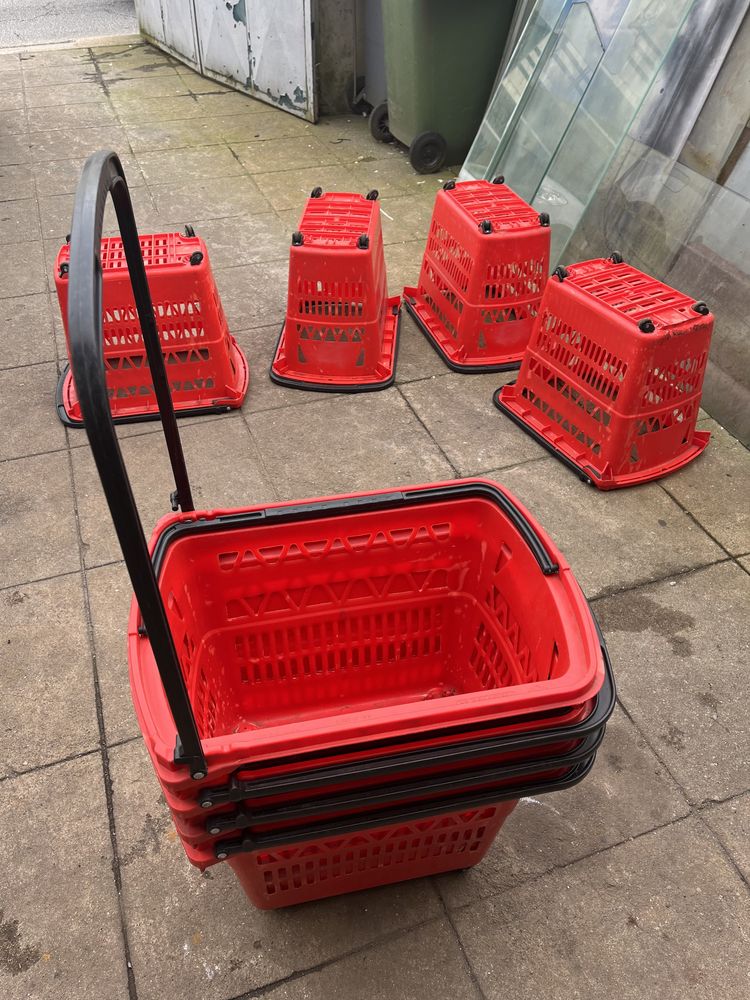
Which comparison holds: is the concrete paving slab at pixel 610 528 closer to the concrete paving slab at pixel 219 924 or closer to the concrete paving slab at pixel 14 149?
the concrete paving slab at pixel 219 924

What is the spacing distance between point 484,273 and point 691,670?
8.08ft

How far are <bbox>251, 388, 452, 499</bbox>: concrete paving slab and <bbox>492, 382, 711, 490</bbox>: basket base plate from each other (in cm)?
54

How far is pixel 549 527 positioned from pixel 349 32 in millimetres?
6775

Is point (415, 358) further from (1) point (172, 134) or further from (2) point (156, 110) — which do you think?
(2) point (156, 110)

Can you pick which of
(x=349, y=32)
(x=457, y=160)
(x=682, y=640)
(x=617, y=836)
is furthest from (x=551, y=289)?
(x=349, y=32)

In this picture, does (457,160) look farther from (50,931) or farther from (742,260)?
(50,931)

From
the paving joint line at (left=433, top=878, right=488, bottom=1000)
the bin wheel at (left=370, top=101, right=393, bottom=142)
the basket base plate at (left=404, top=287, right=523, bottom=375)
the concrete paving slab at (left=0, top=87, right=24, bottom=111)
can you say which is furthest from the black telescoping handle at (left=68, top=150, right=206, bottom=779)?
the concrete paving slab at (left=0, top=87, right=24, bottom=111)

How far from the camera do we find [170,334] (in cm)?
393

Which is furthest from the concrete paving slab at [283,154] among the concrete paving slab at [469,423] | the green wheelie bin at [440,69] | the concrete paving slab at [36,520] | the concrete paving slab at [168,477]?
the concrete paving slab at [36,520]

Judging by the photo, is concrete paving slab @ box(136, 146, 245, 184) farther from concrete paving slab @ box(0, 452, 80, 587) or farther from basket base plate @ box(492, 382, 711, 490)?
basket base plate @ box(492, 382, 711, 490)

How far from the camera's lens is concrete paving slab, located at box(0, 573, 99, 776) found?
8.55 ft

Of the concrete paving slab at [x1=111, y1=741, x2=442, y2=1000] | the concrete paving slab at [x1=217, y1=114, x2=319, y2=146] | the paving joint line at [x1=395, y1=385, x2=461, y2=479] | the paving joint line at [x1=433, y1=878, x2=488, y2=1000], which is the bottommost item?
the concrete paving slab at [x1=217, y1=114, x2=319, y2=146]

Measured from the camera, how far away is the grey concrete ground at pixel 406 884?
2.12m

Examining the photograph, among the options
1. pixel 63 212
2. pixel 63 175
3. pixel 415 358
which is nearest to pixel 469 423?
pixel 415 358
